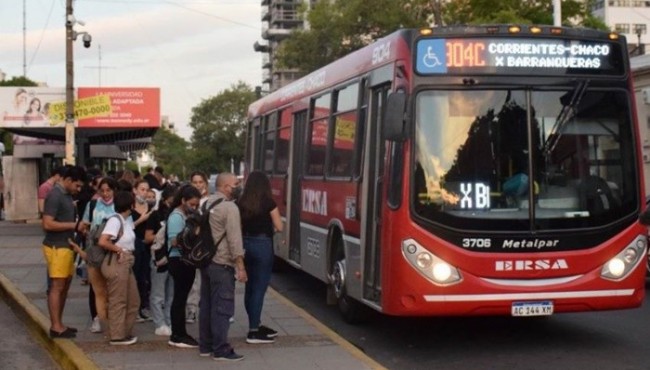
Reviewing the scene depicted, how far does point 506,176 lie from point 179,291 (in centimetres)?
324

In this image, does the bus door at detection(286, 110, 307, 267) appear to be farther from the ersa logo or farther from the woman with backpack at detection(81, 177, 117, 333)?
the ersa logo

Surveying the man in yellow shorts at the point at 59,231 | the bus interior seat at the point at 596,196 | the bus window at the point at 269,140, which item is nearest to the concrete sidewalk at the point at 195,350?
the man in yellow shorts at the point at 59,231

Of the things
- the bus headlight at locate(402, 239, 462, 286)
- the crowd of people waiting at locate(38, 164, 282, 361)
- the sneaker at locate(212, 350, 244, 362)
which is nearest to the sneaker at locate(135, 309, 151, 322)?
the crowd of people waiting at locate(38, 164, 282, 361)

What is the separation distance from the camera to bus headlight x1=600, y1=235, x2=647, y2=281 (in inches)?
380

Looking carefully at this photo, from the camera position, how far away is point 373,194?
10.2 meters

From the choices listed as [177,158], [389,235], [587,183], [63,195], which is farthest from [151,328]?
[177,158]

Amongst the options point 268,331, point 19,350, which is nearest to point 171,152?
point 19,350

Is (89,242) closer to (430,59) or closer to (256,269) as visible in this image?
(256,269)

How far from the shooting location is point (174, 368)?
28.8 feet

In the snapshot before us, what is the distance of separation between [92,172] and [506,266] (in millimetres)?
7574

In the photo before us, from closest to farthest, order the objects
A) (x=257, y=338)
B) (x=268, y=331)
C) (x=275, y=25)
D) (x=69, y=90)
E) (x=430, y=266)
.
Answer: (x=430, y=266), (x=257, y=338), (x=268, y=331), (x=69, y=90), (x=275, y=25)

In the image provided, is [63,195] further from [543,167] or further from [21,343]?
[543,167]

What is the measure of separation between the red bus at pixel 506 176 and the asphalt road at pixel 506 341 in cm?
49

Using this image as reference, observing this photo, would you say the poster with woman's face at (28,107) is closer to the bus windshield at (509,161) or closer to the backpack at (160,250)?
the backpack at (160,250)
